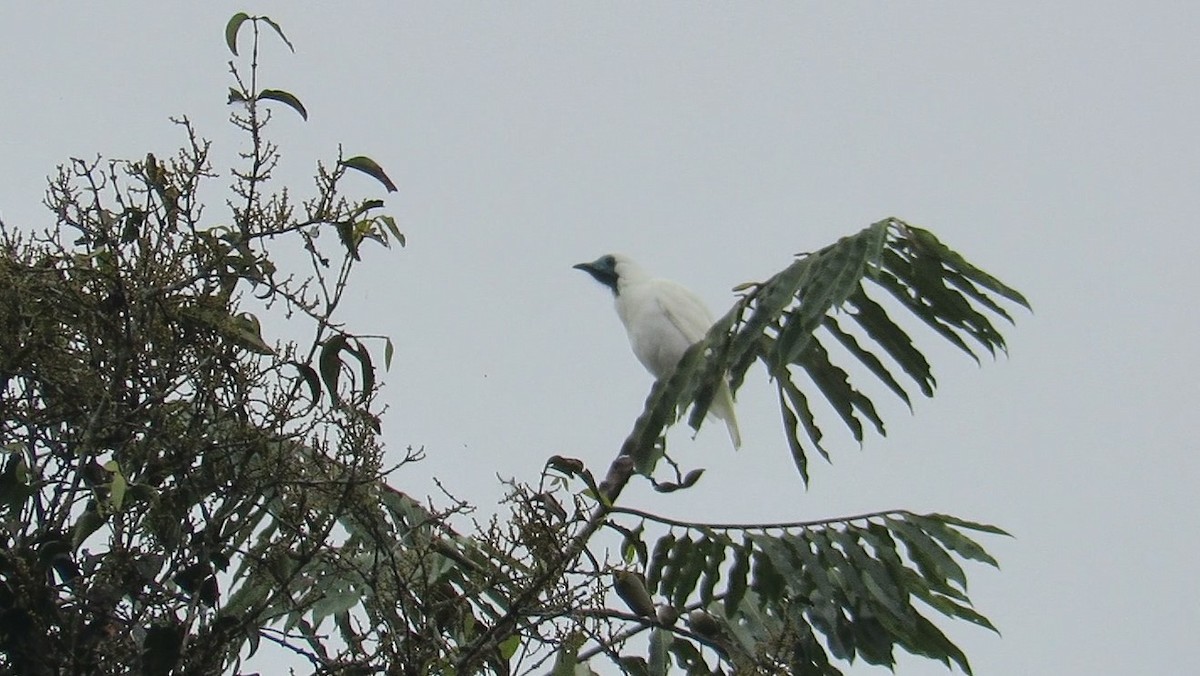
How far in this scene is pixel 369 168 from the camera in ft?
7.92

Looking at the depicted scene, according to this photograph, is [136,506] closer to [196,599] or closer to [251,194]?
[196,599]

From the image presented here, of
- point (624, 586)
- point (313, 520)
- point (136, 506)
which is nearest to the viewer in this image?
point (136, 506)

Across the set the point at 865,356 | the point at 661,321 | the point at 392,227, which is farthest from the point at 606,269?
the point at 392,227

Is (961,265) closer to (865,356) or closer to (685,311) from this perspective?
(865,356)

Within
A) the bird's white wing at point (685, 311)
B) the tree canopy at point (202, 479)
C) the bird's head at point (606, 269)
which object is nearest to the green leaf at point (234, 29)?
the tree canopy at point (202, 479)

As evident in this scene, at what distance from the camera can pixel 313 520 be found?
2.31 meters

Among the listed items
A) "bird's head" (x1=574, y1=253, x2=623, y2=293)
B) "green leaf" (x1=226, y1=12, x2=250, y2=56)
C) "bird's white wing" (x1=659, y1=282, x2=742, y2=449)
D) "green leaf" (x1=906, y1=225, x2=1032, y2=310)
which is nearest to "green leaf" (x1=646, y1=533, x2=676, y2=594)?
"green leaf" (x1=906, y1=225, x2=1032, y2=310)

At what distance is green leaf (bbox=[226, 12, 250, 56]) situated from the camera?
7.68ft

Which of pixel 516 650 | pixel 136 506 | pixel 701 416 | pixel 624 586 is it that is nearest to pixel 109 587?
pixel 136 506

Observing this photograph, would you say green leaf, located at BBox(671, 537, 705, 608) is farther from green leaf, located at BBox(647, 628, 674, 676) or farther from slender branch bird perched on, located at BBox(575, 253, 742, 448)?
slender branch bird perched on, located at BBox(575, 253, 742, 448)

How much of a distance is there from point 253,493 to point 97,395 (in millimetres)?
257

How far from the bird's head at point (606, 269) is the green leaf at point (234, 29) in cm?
546

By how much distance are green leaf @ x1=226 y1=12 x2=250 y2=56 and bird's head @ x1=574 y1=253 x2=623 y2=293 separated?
546 centimetres

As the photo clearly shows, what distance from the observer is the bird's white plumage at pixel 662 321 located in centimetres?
696
